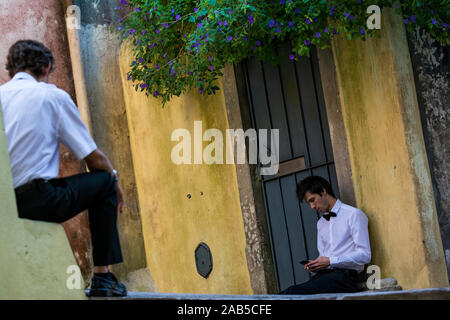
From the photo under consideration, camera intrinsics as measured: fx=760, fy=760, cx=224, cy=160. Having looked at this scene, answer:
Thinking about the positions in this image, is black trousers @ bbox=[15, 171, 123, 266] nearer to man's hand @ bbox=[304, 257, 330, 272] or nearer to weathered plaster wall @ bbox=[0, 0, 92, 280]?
man's hand @ bbox=[304, 257, 330, 272]

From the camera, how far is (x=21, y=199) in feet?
12.6

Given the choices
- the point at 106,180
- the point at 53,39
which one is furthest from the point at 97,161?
the point at 53,39

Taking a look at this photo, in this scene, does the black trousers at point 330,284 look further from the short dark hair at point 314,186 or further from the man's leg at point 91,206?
the man's leg at point 91,206

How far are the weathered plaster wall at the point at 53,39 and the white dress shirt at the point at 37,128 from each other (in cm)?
462

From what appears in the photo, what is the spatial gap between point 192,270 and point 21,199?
4.07m

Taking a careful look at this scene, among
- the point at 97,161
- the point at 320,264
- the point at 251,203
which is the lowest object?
the point at 320,264

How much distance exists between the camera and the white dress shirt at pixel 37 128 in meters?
3.87

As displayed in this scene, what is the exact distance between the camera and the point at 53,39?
8.80 metres

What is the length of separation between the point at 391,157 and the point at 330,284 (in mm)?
1051

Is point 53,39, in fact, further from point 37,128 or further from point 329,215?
point 37,128

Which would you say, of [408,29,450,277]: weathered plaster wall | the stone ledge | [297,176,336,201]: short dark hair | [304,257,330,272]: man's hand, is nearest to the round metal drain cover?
[297,176,336,201]: short dark hair

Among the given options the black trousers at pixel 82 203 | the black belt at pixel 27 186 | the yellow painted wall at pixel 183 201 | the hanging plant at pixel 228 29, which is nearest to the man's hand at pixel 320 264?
the hanging plant at pixel 228 29

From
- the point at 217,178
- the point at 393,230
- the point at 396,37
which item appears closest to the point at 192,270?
the point at 217,178
